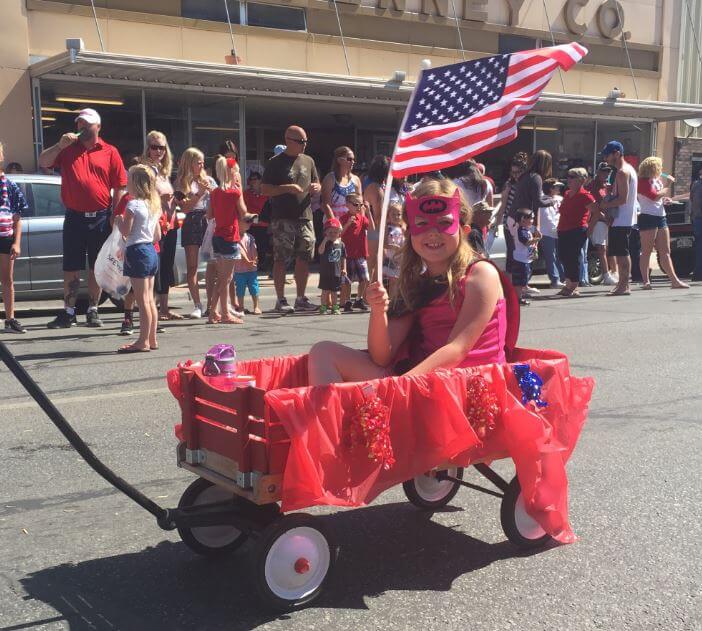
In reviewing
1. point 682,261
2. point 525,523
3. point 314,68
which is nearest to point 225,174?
point 525,523

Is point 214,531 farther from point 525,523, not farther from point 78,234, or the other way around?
point 78,234

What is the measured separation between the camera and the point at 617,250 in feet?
44.7

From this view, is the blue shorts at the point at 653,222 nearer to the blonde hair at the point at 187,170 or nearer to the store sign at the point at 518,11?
the blonde hair at the point at 187,170

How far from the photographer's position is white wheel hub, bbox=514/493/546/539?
3.95 meters

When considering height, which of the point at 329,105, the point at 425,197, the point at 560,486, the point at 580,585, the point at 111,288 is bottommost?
the point at 580,585

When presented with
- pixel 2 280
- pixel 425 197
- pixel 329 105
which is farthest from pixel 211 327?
pixel 329 105

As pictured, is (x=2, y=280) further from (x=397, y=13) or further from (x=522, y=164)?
(x=397, y=13)

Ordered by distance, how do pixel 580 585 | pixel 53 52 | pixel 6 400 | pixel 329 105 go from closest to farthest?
1. pixel 580 585
2. pixel 6 400
3. pixel 53 52
4. pixel 329 105

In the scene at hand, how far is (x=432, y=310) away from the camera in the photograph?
4.19 metres

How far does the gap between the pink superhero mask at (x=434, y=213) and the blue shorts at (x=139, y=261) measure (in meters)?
4.73

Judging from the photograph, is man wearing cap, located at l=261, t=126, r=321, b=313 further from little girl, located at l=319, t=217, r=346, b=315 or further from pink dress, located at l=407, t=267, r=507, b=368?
pink dress, located at l=407, t=267, r=507, b=368

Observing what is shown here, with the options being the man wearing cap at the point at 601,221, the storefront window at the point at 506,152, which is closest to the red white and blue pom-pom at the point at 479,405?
the man wearing cap at the point at 601,221

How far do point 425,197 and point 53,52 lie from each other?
13.4 meters

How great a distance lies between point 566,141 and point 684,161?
433 centimetres
